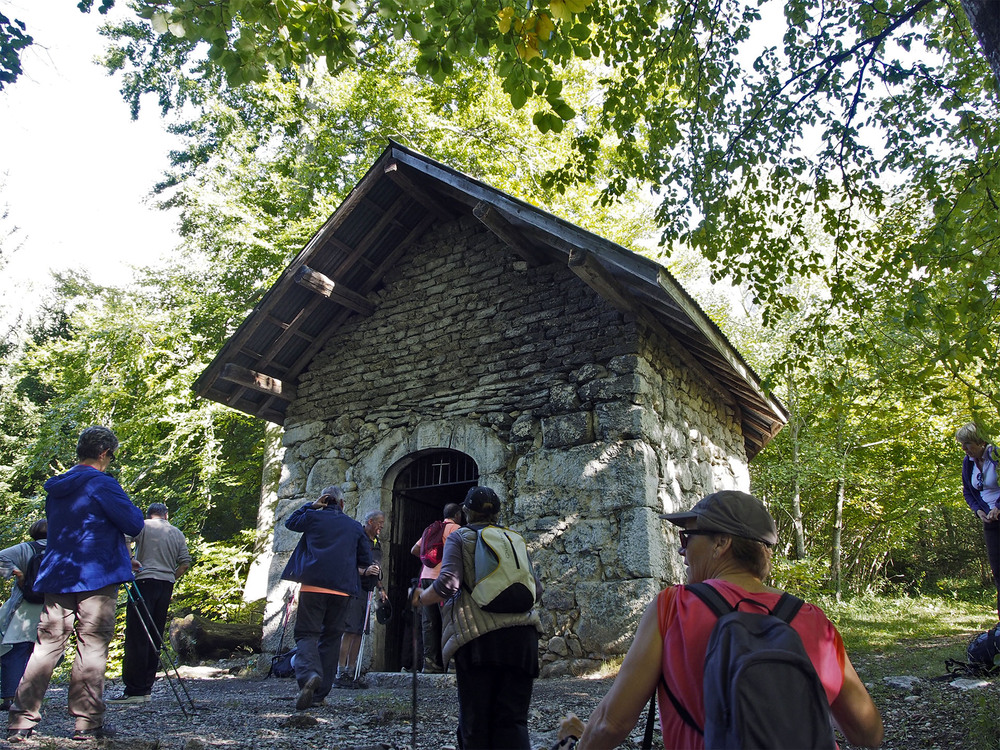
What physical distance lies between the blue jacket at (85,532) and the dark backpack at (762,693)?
127 inches

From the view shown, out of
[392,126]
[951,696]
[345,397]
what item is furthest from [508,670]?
[392,126]

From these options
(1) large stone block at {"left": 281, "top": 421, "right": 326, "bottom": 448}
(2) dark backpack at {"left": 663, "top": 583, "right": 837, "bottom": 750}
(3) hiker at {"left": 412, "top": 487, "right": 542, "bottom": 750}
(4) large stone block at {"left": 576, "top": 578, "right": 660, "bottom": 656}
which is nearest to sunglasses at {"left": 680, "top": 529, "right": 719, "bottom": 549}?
(2) dark backpack at {"left": 663, "top": 583, "right": 837, "bottom": 750}

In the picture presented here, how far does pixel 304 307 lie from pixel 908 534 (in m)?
14.4

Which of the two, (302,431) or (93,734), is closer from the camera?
(93,734)

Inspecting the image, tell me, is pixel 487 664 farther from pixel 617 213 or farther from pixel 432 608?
pixel 617 213

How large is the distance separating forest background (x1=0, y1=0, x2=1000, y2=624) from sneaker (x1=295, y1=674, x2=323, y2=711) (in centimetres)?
363

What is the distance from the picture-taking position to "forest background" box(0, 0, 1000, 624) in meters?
4.03

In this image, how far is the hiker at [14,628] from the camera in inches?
182

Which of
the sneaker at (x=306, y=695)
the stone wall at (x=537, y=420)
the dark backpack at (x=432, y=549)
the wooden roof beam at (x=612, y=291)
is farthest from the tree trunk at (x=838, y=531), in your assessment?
the sneaker at (x=306, y=695)

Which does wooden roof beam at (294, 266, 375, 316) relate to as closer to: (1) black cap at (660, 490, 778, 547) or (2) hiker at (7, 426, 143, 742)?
(2) hiker at (7, 426, 143, 742)

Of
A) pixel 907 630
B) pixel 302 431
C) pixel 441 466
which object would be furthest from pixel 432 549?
pixel 907 630

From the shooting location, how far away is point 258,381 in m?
7.90

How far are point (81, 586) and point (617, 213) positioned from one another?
13.5m

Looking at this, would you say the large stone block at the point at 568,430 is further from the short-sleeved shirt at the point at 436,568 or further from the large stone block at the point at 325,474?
the large stone block at the point at 325,474
